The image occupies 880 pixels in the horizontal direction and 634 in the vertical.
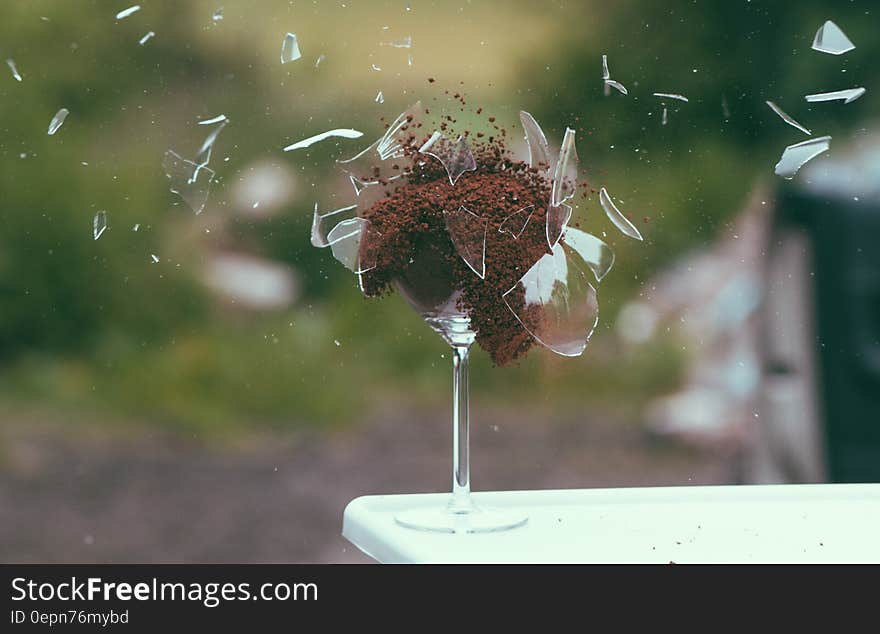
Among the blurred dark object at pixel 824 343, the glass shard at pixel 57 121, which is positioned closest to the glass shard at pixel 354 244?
the glass shard at pixel 57 121

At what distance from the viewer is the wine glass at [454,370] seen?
0.61 metres

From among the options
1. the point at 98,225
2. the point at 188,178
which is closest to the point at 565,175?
the point at 188,178

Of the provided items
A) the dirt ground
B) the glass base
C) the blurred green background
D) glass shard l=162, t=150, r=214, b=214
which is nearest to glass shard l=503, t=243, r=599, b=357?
the glass base

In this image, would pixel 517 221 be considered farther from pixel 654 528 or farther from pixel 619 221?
pixel 654 528

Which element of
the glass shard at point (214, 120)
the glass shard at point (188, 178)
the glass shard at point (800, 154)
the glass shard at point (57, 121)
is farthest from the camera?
the glass shard at point (214, 120)

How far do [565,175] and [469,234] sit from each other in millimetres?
68

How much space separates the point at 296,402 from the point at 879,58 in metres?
1.89

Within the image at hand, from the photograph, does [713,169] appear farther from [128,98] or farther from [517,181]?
[517,181]

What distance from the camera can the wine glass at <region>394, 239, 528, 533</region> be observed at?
2.01 ft

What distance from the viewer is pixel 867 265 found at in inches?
84.4

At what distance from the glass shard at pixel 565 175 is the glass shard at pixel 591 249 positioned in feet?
→ 0.12

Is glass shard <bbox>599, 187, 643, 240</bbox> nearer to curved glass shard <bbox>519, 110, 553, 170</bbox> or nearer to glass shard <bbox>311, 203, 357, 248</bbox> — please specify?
curved glass shard <bbox>519, 110, 553, 170</bbox>

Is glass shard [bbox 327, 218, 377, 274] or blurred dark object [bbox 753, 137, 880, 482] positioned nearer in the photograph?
glass shard [bbox 327, 218, 377, 274]

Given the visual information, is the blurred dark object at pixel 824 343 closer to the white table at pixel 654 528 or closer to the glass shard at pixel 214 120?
the glass shard at pixel 214 120
